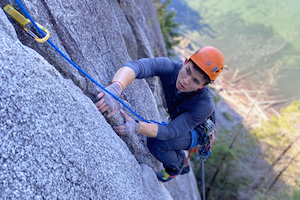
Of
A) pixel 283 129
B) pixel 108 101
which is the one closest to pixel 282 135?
pixel 283 129

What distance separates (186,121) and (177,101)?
0.45 metres

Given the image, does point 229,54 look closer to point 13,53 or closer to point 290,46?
point 290,46

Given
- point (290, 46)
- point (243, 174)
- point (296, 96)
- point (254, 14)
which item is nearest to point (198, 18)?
point (254, 14)

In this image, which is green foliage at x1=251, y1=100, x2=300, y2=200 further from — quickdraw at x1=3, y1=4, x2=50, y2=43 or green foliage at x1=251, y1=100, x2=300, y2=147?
quickdraw at x1=3, y1=4, x2=50, y2=43

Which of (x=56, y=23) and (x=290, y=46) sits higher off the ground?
(x=56, y=23)

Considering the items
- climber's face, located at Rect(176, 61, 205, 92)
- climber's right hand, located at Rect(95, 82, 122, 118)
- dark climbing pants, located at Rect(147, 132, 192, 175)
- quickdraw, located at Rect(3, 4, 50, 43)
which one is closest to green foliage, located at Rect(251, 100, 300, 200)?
dark climbing pants, located at Rect(147, 132, 192, 175)

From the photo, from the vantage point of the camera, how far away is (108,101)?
97.0 inches

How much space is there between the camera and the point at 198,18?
63.2 m

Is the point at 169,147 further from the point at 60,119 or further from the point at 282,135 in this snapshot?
the point at 282,135

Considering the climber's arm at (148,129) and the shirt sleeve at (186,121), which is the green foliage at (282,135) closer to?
the shirt sleeve at (186,121)

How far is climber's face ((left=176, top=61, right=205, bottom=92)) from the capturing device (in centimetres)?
279

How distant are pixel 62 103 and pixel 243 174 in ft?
54.2

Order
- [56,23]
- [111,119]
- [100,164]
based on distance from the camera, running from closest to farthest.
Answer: [100,164]
[56,23]
[111,119]

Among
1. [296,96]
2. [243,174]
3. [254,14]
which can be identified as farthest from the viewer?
[254,14]
